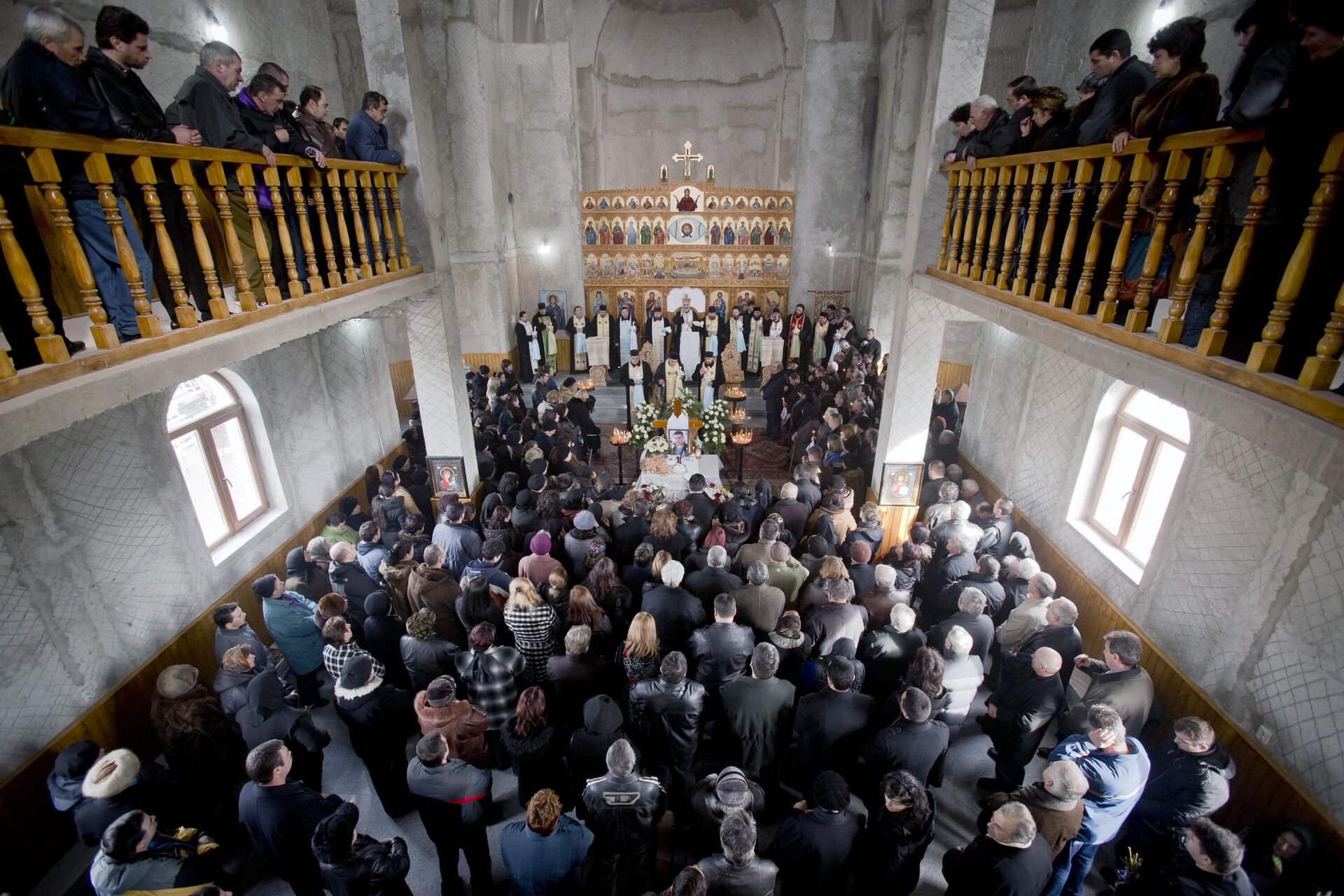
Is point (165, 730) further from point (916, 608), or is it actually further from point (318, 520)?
point (916, 608)

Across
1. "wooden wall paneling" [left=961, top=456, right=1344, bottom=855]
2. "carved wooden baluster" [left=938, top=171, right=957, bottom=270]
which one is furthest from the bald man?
"carved wooden baluster" [left=938, top=171, right=957, bottom=270]

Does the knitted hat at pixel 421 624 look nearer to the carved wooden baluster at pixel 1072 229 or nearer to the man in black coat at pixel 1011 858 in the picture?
the man in black coat at pixel 1011 858

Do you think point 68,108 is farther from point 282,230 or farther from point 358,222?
point 358,222

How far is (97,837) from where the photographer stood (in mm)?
3762

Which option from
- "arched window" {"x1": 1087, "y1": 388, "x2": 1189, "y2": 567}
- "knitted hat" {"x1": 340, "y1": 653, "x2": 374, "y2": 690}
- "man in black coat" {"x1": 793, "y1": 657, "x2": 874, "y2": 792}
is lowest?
"man in black coat" {"x1": 793, "y1": 657, "x2": 874, "y2": 792}

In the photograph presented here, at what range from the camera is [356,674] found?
14.2 feet

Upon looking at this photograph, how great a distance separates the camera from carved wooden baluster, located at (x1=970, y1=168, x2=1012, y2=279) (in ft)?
18.7

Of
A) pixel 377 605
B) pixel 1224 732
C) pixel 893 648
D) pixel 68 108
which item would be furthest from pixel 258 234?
pixel 1224 732

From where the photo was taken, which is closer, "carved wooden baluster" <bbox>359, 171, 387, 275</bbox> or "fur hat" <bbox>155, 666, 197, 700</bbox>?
"fur hat" <bbox>155, 666, 197, 700</bbox>

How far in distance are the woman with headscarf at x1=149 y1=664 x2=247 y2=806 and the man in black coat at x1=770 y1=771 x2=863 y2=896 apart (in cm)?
387

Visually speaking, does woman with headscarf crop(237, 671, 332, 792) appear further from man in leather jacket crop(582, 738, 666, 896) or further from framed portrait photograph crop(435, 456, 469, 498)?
framed portrait photograph crop(435, 456, 469, 498)

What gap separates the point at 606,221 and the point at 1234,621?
1476 cm

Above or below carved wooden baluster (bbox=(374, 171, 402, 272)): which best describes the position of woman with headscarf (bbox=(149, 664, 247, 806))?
below

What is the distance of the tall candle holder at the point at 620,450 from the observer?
379 inches
